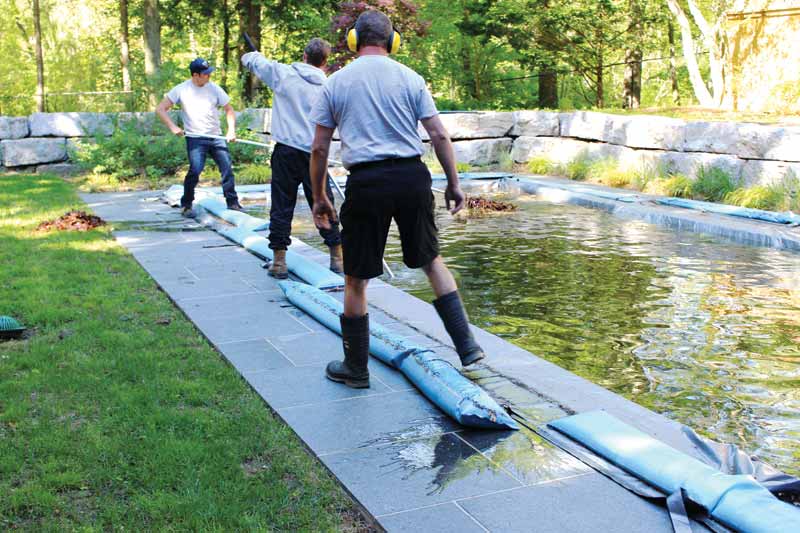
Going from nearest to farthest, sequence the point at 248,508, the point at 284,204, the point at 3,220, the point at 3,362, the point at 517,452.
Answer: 1. the point at 248,508
2. the point at 517,452
3. the point at 3,362
4. the point at 284,204
5. the point at 3,220

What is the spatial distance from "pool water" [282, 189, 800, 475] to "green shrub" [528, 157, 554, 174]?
5770 mm

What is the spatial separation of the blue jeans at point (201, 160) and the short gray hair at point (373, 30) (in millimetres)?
6235

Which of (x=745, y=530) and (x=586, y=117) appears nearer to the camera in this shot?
(x=745, y=530)

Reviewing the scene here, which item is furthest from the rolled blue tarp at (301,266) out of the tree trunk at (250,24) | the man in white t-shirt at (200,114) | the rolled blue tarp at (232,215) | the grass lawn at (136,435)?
the tree trunk at (250,24)

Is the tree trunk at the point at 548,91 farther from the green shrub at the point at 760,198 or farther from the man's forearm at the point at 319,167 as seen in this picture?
the man's forearm at the point at 319,167

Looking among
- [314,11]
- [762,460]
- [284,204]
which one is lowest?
[762,460]

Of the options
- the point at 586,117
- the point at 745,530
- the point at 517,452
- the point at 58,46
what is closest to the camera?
the point at 745,530

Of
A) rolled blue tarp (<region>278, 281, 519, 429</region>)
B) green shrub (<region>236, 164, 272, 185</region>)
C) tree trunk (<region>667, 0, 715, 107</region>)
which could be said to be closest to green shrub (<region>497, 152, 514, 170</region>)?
tree trunk (<region>667, 0, 715, 107</region>)

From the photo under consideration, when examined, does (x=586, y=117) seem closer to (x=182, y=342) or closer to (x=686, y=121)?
(x=686, y=121)

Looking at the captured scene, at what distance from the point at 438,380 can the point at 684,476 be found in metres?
1.31

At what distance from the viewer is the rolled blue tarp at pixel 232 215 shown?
360 inches

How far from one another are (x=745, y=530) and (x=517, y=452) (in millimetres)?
958

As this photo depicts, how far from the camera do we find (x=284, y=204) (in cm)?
674

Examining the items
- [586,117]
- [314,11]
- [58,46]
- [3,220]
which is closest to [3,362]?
[3,220]
